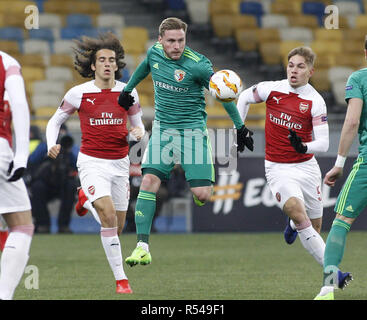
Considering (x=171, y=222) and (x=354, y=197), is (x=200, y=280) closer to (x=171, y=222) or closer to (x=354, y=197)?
(x=354, y=197)

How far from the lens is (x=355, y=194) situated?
7.42m

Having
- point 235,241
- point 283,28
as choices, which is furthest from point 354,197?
point 283,28

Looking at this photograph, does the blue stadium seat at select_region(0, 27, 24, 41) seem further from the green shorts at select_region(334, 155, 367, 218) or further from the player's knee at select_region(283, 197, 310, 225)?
the green shorts at select_region(334, 155, 367, 218)

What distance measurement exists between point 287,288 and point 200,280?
1159 mm

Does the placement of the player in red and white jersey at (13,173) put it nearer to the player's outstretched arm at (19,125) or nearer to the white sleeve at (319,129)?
the player's outstretched arm at (19,125)

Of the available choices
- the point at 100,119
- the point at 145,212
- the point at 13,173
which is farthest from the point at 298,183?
the point at 13,173

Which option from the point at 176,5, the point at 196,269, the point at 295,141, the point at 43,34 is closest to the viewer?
the point at 295,141

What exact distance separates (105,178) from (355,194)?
263 cm

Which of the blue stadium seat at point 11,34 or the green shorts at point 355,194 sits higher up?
the blue stadium seat at point 11,34

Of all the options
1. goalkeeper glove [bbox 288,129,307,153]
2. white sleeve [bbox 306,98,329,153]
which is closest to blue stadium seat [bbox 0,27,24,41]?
white sleeve [bbox 306,98,329,153]

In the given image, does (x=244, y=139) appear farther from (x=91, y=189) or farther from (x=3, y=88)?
(x=3, y=88)

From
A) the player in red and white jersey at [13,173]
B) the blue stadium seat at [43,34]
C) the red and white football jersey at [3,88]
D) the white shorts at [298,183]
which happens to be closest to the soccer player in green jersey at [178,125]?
the white shorts at [298,183]

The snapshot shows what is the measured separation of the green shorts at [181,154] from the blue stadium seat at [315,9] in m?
14.9

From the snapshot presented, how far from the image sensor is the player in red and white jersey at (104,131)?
29.4 feet
